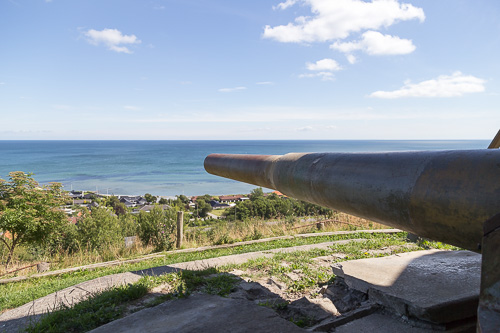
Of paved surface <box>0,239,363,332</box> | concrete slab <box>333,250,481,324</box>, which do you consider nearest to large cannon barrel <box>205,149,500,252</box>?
concrete slab <box>333,250,481,324</box>

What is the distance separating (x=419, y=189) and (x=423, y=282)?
2.46m

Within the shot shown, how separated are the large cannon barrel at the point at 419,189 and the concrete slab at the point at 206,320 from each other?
3.25ft

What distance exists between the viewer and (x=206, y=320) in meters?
2.61

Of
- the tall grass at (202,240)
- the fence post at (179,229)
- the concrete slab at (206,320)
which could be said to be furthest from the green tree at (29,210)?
the concrete slab at (206,320)

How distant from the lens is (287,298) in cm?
391

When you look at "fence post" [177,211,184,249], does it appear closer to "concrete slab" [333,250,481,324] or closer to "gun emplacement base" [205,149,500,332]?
"concrete slab" [333,250,481,324]

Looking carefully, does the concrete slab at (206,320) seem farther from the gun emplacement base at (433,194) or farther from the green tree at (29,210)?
the green tree at (29,210)

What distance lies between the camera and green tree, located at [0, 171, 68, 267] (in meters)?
9.84

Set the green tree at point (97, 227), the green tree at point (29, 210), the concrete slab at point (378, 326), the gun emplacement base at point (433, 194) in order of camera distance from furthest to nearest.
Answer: the green tree at point (97, 227)
the green tree at point (29, 210)
the concrete slab at point (378, 326)
the gun emplacement base at point (433, 194)

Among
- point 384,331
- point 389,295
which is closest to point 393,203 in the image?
point 384,331

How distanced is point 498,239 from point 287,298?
10.0 feet

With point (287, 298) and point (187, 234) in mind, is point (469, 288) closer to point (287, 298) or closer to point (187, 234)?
point (287, 298)

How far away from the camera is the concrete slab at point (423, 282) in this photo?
9.57 ft

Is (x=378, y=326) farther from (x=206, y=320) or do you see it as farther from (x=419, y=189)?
(x=419, y=189)
